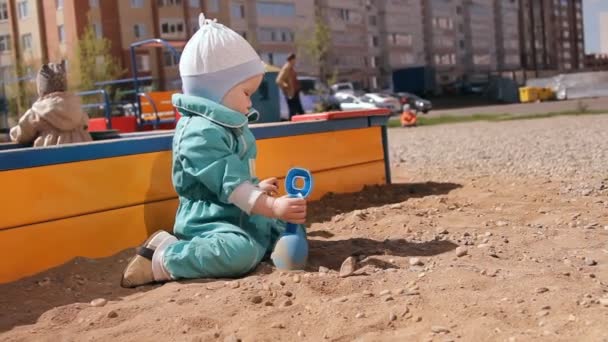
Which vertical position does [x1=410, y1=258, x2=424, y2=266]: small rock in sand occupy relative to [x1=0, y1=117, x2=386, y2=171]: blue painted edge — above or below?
below

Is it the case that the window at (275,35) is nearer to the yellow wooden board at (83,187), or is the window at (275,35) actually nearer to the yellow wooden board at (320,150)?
the yellow wooden board at (320,150)

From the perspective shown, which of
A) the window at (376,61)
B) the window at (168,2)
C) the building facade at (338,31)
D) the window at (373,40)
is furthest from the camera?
the window at (376,61)

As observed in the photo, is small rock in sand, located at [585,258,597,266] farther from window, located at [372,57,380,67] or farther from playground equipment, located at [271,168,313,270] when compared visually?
window, located at [372,57,380,67]

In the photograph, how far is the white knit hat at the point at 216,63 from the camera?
3.60m

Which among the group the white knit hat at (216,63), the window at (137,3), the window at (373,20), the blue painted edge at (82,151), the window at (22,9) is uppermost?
the window at (22,9)

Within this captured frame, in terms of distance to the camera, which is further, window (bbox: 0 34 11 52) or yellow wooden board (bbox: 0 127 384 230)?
window (bbox: 0 34 11 52)

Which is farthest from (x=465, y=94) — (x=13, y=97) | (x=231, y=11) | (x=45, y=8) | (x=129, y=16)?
(x=13, y=97)

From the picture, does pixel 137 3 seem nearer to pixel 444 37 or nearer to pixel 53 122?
pixel 444 37

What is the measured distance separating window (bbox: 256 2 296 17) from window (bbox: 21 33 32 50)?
43.7ft

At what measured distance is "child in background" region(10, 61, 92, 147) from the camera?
5035 millimetres

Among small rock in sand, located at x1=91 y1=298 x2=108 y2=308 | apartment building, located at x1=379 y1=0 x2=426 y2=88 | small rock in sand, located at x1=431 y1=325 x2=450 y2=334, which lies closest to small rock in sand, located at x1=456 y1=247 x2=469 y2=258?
small rock in sand, located at x1=431 y1=325 x2=450 y2=334

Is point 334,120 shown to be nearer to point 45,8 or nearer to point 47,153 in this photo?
point 47,153

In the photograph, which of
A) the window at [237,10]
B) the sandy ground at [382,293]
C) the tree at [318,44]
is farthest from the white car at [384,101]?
the sandy ground at [382,293]

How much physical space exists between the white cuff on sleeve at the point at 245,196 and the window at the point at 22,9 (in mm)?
43547
